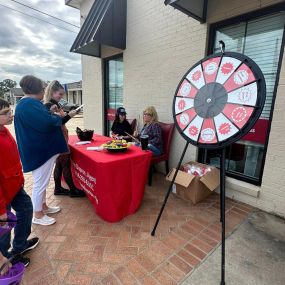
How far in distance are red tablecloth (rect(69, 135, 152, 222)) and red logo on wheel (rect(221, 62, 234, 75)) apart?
1134mm

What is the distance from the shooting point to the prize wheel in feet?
4.45

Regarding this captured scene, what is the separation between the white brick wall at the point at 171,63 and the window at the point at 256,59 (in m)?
0.15

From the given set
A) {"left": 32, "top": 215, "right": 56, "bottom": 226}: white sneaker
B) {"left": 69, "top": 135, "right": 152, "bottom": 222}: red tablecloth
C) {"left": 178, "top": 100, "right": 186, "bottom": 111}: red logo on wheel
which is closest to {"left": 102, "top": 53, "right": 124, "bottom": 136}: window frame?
{"left": 69, "top": 135, "right": 152, "bottom": 222}: red tablecloth

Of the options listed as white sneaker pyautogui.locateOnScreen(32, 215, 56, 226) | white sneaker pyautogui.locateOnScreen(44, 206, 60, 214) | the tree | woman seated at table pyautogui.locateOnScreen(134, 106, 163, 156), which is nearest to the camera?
white sneaker pyautogui.locateOnScreen(32, 215, 56, 226)

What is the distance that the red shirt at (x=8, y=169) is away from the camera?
4.26 feet

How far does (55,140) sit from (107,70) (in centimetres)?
319

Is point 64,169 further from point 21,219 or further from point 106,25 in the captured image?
point 106,25

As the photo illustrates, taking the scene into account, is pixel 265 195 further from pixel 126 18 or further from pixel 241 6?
pixel 126 18

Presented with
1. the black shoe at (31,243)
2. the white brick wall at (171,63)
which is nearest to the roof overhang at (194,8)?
the white brick wall at (171,63)

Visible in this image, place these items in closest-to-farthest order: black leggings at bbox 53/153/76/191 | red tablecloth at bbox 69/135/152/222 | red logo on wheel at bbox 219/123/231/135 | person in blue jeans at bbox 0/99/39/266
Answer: person in blue jeans at bbox 0/99/39/266, red logo on wheel at bbox 219/123/231/135, red tablecloth at bbox 69/135/152/222, black leggings at bbox 53/153/76/191

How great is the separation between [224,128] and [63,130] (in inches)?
68.5

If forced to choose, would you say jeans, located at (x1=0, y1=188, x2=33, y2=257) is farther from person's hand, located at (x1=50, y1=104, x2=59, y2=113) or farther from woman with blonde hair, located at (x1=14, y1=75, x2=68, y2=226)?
person's hand, located at (x1=50, y1=104, x2=59, y2=113)

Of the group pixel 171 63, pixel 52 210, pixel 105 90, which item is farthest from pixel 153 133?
pixel 105 90

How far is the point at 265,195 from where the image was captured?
93.7 inches
